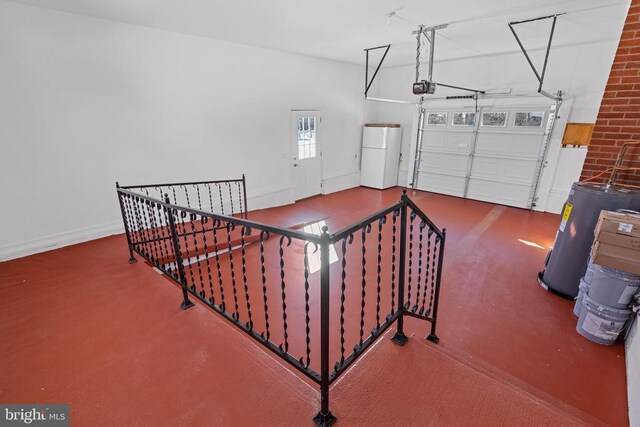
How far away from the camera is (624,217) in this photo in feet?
7.32

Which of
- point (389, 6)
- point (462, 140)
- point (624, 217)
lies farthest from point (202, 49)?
point (462, 140)

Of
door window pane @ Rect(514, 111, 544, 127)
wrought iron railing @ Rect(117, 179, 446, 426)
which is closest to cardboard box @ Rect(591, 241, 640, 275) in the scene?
wrought iron railing @ Rect(117, 179, 446, 426)

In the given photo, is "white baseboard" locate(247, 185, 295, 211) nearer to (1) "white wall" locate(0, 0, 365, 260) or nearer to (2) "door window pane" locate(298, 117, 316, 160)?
(1) "white wall" locate(0, 0, 365, 260)

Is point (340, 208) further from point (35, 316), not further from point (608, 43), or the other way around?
point (608, 43)

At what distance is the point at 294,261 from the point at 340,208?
2.72m

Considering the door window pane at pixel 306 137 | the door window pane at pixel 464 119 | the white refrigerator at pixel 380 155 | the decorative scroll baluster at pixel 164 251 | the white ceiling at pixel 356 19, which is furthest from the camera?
the white refrigerator at pixel 380 155

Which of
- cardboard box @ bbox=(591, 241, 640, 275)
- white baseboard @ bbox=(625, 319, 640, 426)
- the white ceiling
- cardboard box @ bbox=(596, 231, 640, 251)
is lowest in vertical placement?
white baseboard @ bbox=(625, 319, 640, 426)

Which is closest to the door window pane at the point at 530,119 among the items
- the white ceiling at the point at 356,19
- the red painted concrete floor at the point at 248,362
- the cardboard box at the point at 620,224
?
the white ceiling at the point at 356,19

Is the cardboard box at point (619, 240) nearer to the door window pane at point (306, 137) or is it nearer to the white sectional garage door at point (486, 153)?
the white sectional garage door at point (486, 153)

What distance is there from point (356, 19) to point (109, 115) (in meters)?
3.64

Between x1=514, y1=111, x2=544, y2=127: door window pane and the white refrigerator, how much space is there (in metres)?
2.79

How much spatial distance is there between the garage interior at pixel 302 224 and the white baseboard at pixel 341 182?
24.3 inches

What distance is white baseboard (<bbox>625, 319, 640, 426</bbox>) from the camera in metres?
→ 1.76

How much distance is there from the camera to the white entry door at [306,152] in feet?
21.2
